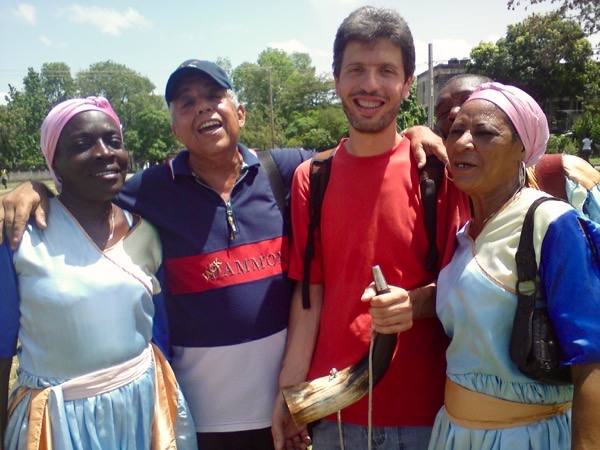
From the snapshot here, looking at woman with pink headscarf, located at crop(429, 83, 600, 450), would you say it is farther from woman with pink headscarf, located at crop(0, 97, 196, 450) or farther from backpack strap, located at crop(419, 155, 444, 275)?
woman with pink headscarf, located at crop(0, 97, 196, 450)

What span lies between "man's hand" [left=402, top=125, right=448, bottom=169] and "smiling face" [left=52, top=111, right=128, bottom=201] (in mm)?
1410

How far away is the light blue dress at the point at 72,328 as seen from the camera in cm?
225

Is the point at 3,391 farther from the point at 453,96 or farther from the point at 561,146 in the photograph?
the point at 561,146

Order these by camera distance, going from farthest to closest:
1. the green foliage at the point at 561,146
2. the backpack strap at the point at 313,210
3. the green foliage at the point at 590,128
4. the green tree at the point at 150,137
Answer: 1. the green tree at the point at 150,137
2. the green foliage at the point at 561,146
3. the green foliage at the point at 590,128
4. the backpack strap at the point at 313,210

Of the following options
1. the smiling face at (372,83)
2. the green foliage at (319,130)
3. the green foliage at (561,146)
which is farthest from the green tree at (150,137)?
the smiling face at (372,83)

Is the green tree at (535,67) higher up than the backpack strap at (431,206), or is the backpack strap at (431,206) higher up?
the green tree at (535,67)

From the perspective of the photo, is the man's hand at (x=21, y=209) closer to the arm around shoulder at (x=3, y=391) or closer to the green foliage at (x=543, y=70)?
the arm around shoulder at (x=3, y=391)

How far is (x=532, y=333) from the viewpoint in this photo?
180 centimetres

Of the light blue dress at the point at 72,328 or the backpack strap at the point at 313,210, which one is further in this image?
the backpack strap at the point at 313,210

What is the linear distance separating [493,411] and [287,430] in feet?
3.46

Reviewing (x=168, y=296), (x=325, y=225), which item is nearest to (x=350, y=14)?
(x=325, y=225)

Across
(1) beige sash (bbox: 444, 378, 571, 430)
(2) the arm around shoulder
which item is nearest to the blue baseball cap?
(2) the arm around shoulder

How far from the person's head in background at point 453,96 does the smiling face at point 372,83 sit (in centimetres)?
93

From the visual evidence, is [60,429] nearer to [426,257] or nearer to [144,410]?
[144,410]
